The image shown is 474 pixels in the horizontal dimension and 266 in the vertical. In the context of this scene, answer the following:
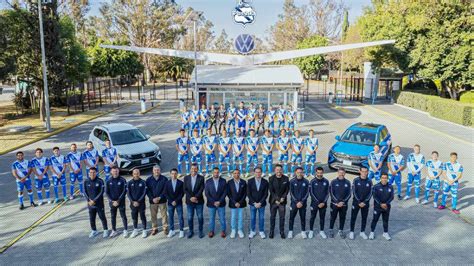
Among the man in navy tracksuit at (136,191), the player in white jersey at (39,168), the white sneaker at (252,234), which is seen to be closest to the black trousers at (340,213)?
the white sneaker at (252,234)

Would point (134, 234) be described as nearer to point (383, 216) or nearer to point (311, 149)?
point (383, 216)

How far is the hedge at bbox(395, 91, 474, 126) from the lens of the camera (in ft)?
78.2

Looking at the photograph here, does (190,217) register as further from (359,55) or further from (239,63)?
(359,55)

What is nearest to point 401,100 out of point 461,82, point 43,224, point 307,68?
point 461,82

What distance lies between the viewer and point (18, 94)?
3161cm

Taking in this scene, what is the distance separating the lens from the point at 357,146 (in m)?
14.0

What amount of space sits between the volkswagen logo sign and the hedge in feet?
47.0

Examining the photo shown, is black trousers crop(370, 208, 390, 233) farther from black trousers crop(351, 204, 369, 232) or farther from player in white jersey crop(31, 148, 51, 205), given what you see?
player in white jersey crop(31, 148, 51, 205)

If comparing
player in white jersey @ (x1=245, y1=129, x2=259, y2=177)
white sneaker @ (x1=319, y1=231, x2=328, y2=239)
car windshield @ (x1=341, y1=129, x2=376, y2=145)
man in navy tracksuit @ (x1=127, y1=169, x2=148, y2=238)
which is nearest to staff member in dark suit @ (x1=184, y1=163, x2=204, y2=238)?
man in navy tracksuit @ (x1=127, y1=169, x2=148, y2=238)

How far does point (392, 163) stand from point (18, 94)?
30.8 m

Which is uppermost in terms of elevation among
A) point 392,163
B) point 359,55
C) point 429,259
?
point 359,55

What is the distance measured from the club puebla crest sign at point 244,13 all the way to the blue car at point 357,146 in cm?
1828

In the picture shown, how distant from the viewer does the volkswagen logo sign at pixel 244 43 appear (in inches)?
1158

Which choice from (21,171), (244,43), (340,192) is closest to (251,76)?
(244,43)
